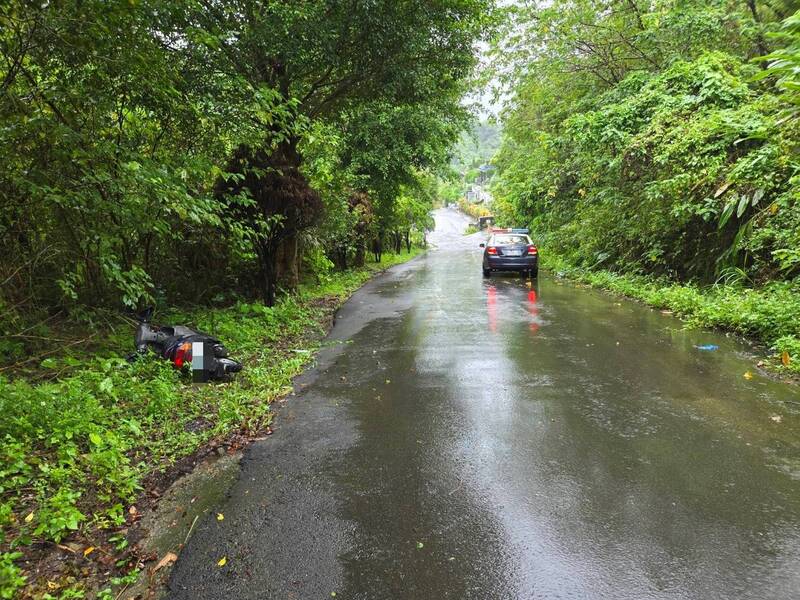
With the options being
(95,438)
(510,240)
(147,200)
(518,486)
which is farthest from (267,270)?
(510,240)

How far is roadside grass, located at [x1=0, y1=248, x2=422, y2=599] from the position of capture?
2.92 m

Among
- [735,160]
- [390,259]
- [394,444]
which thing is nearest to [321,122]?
[735,160]

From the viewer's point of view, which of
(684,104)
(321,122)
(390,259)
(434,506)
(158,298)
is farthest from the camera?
(390,259)

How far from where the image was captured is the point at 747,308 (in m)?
8.15

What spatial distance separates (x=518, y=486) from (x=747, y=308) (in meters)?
6.57

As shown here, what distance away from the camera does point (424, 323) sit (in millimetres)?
9883

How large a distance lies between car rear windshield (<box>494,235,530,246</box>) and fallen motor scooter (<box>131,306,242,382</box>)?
12870mm

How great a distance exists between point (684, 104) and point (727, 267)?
3.67 m

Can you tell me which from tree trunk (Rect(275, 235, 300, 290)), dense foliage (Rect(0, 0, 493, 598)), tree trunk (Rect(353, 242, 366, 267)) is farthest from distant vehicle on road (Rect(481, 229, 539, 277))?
tree trunk (Rect(275, 235, 300, 290))

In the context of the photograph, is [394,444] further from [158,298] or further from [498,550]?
[158,298]

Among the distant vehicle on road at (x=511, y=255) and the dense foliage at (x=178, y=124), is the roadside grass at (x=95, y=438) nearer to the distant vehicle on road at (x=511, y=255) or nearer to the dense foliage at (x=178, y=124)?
the dense foliage at (x=178, y=124)

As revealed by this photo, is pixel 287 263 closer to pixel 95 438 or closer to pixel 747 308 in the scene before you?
pixel 95 438

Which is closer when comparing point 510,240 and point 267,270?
point 267,270

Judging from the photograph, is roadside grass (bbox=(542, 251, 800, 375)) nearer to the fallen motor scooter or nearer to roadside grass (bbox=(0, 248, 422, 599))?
roadside grass (bbox=(0, 248, 422, 599))
